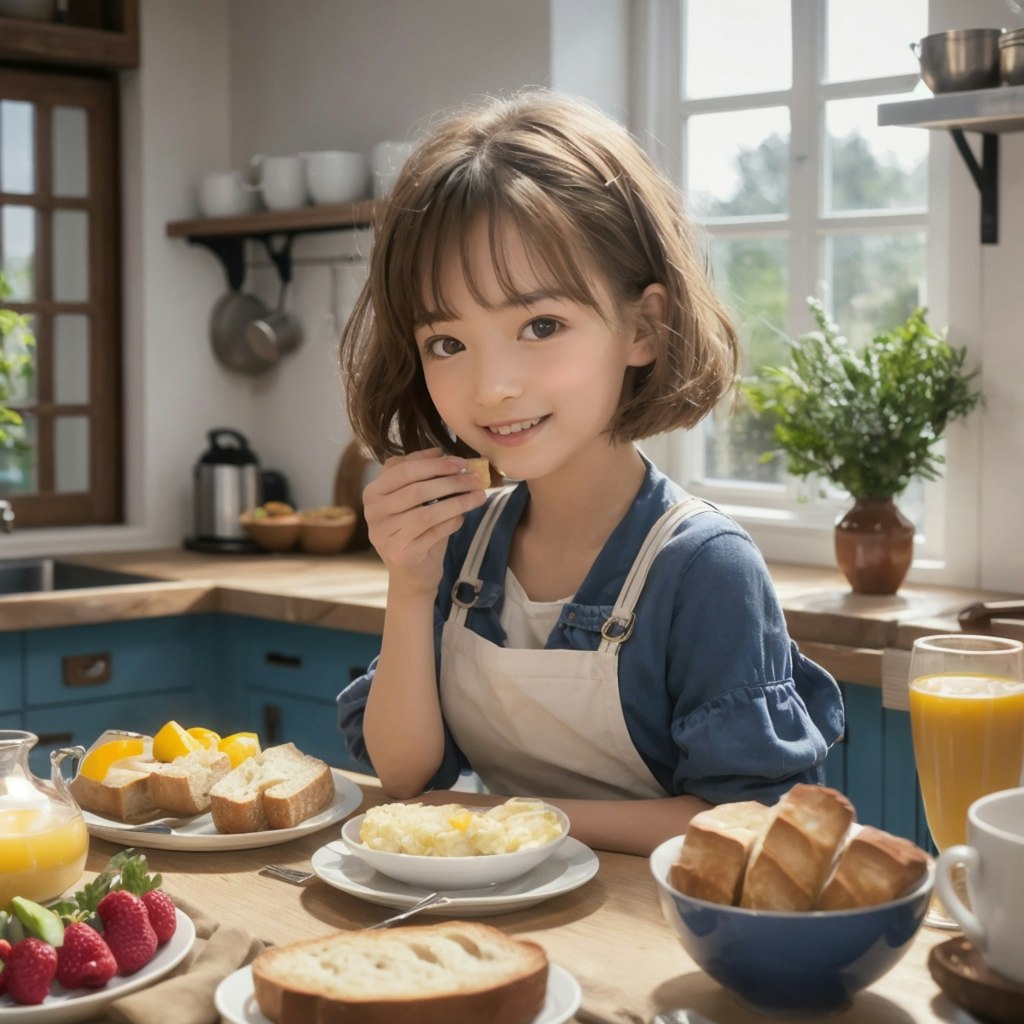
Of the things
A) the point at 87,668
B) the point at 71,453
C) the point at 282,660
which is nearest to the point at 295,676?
the point at 282,660

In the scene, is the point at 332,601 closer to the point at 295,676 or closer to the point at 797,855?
the point at 295,676

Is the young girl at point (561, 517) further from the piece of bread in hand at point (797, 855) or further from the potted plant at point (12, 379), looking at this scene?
the potted plant at point (12, 379)

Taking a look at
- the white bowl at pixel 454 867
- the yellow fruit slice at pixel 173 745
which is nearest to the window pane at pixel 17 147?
the yellow fruit slice at pixel 173 745

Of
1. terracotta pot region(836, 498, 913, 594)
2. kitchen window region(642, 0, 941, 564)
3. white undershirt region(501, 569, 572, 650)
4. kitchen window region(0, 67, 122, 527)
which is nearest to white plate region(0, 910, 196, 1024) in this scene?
white undershirt region(501, 569, 572, 650)

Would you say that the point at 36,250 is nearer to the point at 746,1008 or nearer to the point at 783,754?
the point at 783,754

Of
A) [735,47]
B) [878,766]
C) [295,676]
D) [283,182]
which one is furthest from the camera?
[283,182]

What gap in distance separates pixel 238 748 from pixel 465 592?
30 cm

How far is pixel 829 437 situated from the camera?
2.60m

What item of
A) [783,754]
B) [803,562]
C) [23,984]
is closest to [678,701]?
[783,754]

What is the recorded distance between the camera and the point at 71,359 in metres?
3.85

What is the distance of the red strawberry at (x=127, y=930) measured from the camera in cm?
96

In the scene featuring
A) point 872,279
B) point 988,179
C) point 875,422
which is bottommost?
point 875,422

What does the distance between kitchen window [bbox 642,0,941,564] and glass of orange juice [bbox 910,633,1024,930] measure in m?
1.80

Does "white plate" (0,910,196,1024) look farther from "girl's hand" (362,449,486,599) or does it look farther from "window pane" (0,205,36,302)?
"window pane" (0,205,36,302)
